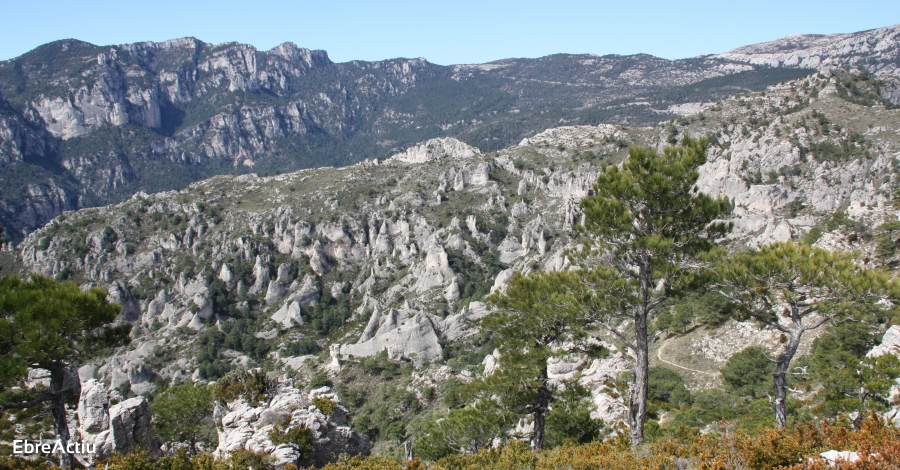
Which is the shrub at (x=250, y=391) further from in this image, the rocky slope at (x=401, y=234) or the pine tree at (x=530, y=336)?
the rocky slope at (x=401, y=234)

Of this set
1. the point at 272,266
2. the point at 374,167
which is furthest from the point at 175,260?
the point at 374,167

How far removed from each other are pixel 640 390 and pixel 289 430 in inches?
442

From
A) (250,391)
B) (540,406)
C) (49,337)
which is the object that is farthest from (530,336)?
(250,391)

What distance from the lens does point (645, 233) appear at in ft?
45.6

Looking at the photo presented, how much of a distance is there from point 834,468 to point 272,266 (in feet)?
286

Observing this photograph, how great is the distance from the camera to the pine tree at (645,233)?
1322 centimetres

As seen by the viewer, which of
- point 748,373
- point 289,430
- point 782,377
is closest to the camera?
point 782,377

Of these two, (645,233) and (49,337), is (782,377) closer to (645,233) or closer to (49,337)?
(645,233)

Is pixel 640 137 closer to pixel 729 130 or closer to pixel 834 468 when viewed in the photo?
pixel 729 130

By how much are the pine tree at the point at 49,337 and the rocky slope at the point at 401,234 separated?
1122 inches

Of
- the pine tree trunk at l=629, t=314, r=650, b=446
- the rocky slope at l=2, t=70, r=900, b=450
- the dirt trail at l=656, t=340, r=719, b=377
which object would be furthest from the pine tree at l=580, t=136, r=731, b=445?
the rocky slope at l=2, t=70, r=900, b=450

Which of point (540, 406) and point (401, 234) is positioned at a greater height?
point (540, 406)

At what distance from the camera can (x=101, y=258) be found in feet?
285

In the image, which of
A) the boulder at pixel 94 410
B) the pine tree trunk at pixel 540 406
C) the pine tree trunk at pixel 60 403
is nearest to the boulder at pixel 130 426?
the boulder at pixel 94 410
